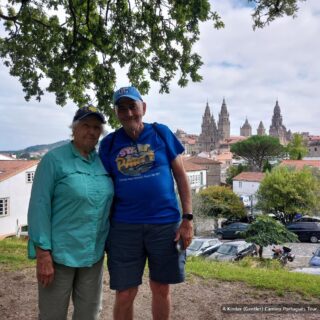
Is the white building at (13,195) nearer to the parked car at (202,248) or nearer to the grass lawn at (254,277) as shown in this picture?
the parked car at (202,248)

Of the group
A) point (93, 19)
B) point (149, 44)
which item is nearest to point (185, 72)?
point (149, 44)

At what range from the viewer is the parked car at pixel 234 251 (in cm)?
1458

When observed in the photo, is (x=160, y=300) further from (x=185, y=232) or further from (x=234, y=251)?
(x=234, y=251)

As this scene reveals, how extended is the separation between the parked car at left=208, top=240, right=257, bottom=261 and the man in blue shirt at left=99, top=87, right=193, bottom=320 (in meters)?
12.0

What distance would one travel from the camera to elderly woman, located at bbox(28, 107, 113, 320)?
2.55 meters

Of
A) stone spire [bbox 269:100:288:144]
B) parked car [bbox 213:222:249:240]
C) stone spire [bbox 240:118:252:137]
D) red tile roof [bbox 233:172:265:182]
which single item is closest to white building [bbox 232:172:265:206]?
red tile roof [bbox 233:172:265:182]

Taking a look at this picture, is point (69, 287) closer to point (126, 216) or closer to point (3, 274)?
point (126, 216)

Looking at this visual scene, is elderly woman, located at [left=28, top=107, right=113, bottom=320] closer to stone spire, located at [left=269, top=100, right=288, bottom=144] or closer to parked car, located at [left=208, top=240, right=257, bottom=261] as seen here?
parked car, located at [left=208, top=240, right=257, bottom=261]

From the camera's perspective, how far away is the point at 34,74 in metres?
7.57

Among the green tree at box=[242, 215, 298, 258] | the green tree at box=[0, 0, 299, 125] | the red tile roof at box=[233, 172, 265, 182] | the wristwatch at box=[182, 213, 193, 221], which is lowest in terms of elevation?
the green tree at box=[242, 215, 298, 258]

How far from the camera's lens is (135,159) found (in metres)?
2.81

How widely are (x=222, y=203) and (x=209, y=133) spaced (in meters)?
95.9

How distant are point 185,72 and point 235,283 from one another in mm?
3878

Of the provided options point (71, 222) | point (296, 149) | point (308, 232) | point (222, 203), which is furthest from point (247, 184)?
point (71, 222)
